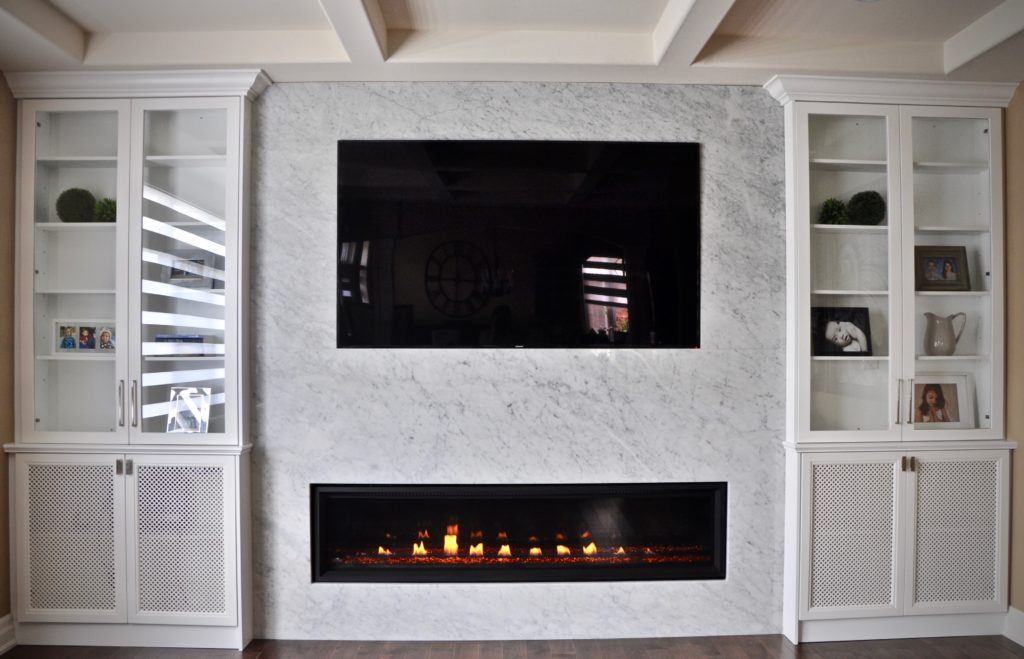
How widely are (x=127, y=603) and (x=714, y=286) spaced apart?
306cm

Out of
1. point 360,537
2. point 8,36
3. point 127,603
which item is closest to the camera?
point 8,36

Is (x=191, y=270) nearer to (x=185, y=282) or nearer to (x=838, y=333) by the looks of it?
(x=185, y=282)

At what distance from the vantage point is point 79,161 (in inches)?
113

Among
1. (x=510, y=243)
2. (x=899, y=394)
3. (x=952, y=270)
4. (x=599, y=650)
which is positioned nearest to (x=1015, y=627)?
(x=899, y=394)

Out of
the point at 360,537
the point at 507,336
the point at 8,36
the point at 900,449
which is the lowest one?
the point at 360,537

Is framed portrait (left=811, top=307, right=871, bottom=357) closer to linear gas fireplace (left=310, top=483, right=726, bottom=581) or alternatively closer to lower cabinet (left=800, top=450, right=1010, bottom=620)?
lower cabinet (left=800, top=450, right=1010, bottom=620)

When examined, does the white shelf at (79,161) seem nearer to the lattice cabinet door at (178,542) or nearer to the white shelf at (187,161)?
the white shelf at (187,161)

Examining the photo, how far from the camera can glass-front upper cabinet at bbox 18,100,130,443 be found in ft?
9.22

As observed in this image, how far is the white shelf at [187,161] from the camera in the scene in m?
2.82

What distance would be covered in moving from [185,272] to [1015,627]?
420cm

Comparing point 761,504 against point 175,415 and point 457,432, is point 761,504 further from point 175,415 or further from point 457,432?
point 175,415

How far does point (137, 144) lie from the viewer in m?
2.81

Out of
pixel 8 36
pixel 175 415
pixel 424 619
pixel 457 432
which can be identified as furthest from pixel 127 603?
pixel 8 36

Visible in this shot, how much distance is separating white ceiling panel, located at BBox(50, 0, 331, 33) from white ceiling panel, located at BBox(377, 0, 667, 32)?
14.2 inches
